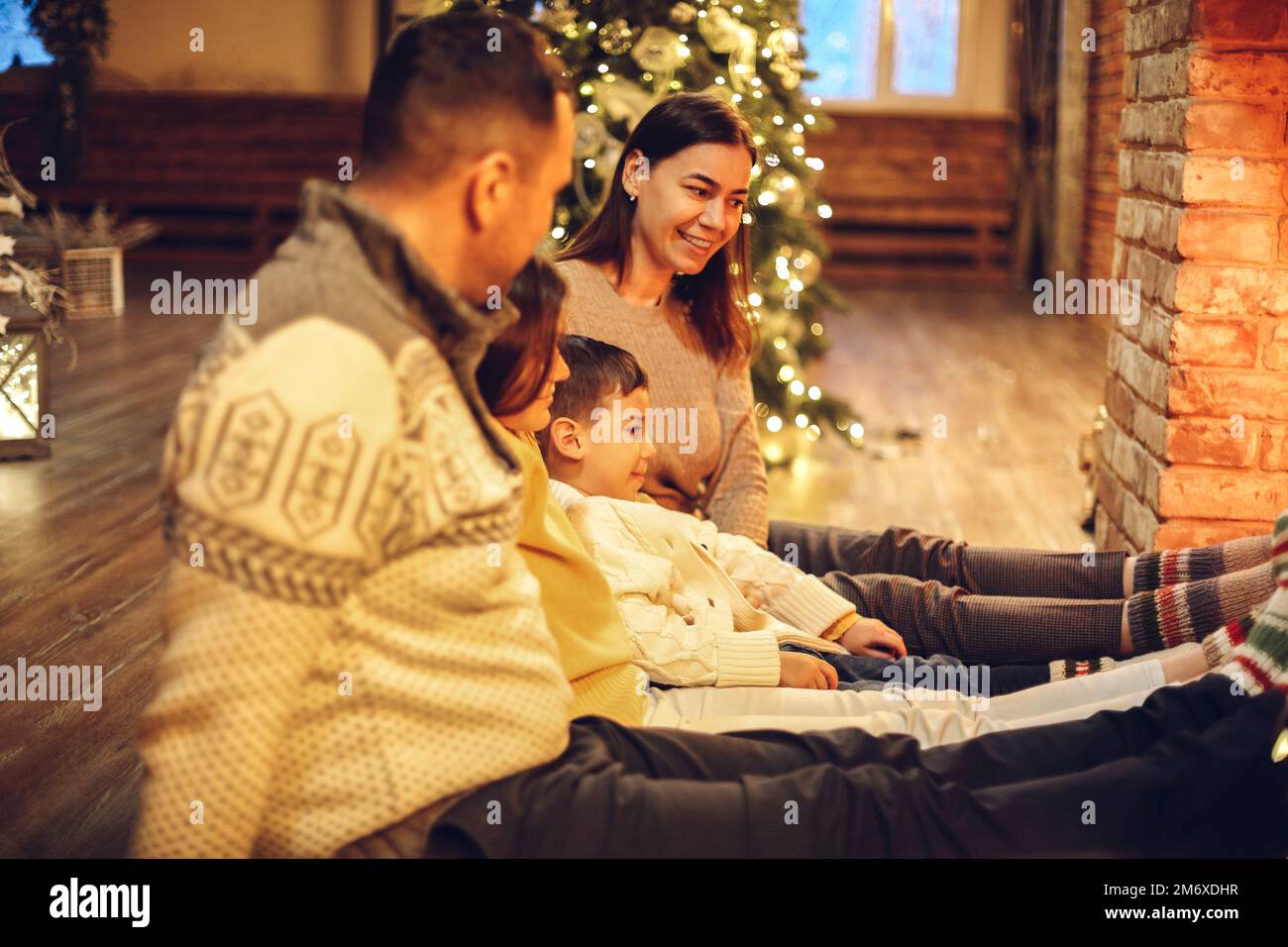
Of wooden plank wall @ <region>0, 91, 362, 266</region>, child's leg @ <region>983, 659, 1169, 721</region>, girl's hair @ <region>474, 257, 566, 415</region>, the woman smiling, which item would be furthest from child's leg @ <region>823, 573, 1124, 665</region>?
wooden plank wall @ <region>0, 91, 362, 266</region>

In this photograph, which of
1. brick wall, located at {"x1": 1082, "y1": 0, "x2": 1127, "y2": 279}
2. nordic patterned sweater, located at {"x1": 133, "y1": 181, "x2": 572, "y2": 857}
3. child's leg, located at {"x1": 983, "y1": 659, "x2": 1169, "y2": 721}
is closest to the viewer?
nordic patterned sweater, located at {"x1": 133, "y1": 181, "x2": 572, "y2": 857}

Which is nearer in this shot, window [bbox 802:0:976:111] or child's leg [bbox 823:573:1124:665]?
child's leg [bbox 823:573:1124:665]

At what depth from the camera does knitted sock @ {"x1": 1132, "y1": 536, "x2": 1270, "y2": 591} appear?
2.04m

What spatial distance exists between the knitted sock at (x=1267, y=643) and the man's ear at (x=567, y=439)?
97 centimetres

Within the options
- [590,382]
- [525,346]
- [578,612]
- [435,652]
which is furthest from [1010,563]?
[435,652]

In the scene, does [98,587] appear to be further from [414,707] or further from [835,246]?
[835,246]

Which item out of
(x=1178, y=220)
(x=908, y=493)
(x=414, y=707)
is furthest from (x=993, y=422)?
(x=414, y=707)

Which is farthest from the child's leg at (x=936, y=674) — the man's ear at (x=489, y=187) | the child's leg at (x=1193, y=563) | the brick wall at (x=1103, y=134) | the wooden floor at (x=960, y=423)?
the brick wall at (x=1103, y=134)

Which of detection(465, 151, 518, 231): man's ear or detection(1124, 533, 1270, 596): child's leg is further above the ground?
detection(465, 151, 518, 231): man's ear

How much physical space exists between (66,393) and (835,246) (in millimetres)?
6105

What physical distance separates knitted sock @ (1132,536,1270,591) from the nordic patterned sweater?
1214 millimetres

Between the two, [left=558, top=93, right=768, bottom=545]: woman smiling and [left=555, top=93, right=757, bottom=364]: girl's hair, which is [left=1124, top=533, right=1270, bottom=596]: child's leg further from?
[left=555, top=93, right=757, bottom=364]: girl's hair

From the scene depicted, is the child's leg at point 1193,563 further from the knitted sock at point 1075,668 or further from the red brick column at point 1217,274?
the red brick column at point 1217,274

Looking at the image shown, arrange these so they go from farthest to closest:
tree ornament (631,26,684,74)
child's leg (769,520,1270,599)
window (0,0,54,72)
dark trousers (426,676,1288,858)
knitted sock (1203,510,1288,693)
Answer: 1. window (0,0,54,72)
2. tree ornament (631,26,684,74)
3. child's leg (769,520,1270,599)
4. knitted sock (1203,510,1288,693)
5. dark trousers (426,676,1288,858)
